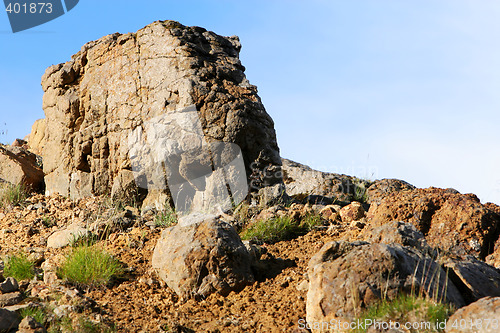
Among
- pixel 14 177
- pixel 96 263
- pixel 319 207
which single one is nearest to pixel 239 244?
pixel 96 263

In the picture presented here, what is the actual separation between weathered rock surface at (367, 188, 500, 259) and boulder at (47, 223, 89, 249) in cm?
410

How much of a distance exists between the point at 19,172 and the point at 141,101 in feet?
12.4

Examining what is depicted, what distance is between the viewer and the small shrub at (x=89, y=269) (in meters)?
5.90

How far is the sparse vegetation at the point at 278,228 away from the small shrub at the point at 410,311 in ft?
Answer: 9.40

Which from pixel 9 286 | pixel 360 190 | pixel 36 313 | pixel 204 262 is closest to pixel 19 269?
pixel 9 286

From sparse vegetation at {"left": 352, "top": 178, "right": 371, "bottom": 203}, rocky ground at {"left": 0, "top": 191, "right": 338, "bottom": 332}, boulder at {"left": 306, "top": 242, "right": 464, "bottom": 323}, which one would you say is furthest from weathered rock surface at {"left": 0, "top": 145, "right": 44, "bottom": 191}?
boulder at {"left": 306, "top": 242, "right": 464, "bottom": 323}

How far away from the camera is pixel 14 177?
10617 mm

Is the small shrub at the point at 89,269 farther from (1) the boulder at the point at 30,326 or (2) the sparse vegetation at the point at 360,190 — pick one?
(2) the sparse vegetation at the point at 360,190

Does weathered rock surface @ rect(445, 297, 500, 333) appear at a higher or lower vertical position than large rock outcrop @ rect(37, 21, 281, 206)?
lower

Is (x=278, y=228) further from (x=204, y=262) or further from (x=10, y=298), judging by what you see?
(x=10, y=298)

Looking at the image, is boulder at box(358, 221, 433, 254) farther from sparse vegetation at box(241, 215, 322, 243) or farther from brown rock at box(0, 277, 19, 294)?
brown rock at box(0, 277, 19, 294)

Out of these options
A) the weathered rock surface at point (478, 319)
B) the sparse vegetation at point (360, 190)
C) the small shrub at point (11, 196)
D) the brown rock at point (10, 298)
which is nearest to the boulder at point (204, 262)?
the brown rock at point (10, 298)

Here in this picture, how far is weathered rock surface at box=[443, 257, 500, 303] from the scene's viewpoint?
465cm

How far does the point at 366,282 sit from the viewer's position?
423 centimetres
